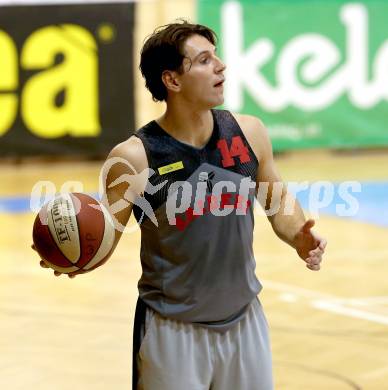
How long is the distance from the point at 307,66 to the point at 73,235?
1184 centimetres

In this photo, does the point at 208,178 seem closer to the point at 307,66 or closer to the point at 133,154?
the point at 133,154

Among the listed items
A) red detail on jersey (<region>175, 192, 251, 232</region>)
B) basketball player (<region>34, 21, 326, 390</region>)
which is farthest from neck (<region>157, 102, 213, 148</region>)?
red detail on jersey (<region>175, 192, 251, 232</region>)

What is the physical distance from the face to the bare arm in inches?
7.5

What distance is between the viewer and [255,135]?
3.72m

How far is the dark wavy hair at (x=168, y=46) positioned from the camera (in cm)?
363

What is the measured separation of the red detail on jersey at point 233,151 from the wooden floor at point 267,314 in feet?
7.08

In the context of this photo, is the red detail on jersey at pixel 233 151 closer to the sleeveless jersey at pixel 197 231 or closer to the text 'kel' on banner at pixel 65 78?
the sleeveless jersey at pixel 197 231

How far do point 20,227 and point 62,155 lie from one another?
4314mm

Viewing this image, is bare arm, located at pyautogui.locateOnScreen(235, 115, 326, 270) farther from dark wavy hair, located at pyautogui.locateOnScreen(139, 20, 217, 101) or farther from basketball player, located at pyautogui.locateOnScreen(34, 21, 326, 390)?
dark wavy hair, located at pyautogui.locateOnScreen(139, 20, 217, 101)

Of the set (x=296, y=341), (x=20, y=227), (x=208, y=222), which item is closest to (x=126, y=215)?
(x=208, y=222)

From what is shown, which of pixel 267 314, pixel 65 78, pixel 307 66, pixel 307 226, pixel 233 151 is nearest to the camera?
pixel 307 226

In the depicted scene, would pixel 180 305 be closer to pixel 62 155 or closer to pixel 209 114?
pixel 209 114

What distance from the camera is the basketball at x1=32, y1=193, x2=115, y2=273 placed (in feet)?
12.1

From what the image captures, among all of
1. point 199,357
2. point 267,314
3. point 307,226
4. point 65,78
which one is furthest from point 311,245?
point 65,78
